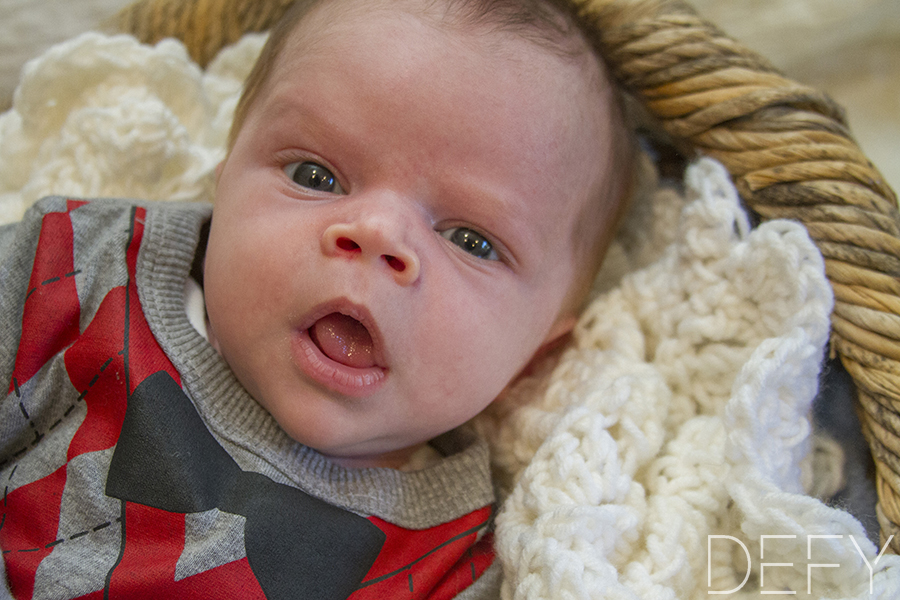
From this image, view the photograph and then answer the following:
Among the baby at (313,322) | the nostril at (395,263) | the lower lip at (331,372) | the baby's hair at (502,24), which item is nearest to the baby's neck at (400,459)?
the baby at (313,322)

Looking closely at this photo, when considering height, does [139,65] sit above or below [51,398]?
above

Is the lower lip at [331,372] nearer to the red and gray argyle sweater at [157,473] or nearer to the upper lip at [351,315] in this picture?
the upper lip at [351,315]

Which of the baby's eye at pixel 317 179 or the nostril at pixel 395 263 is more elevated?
the nostril at pixel 395 263

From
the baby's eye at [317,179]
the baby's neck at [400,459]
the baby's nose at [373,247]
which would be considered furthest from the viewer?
the baby's neck at [400,459]

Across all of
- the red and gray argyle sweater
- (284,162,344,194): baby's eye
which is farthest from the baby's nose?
the red and gray argyle sweater

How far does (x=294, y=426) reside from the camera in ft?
2.78

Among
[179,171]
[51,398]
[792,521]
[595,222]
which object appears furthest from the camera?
[179,171]

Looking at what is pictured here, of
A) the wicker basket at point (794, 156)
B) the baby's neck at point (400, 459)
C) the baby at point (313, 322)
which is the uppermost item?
the wicker basket at point (794, 156)

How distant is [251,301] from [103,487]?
10.6 inches

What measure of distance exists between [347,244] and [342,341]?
115mm

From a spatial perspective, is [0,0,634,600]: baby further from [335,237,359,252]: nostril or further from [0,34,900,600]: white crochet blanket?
[0,34,900,600]: white crochet blanket

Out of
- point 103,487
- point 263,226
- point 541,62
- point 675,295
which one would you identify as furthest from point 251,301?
point 675,295

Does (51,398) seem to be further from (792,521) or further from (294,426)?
(792,521)

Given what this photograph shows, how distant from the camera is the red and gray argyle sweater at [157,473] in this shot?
82 centimetres
